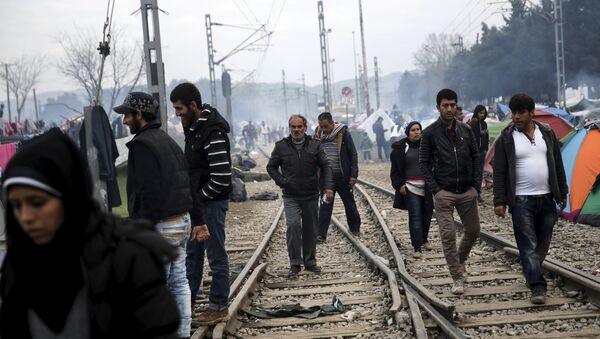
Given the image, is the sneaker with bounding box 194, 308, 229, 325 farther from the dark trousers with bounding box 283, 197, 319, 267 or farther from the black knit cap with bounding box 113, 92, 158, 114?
the dark trousers with bounding box 283, 197, 319, 267

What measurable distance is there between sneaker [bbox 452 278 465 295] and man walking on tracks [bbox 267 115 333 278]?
80.1 inches

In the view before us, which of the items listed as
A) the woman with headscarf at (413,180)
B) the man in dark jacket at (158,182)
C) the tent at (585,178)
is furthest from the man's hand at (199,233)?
the tent at (585,178)

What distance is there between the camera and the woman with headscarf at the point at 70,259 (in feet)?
7.13

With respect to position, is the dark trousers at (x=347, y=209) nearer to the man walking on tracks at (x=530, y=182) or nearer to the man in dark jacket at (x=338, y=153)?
the man in dark jacket at (x=338, y=153)

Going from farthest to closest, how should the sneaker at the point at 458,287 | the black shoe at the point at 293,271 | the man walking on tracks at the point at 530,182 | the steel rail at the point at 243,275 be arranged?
the black shoe at the point at 293,271 < the sneaker at the point at 458,287 < the man walking on tracks at the point at 530,182 < the steel rail at the point at 243,275

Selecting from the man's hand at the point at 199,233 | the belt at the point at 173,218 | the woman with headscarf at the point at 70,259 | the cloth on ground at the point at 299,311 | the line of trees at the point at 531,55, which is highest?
the line of trees at the point at 531,55

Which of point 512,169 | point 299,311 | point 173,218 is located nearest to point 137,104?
point 173,218

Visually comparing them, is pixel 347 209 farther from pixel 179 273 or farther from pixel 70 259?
pixel 70 259

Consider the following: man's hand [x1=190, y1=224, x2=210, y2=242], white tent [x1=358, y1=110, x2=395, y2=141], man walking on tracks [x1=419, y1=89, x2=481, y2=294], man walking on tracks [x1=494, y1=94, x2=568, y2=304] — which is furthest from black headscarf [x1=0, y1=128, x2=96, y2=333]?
white tent [x1=358, y1=110, x2=395, y2=141]

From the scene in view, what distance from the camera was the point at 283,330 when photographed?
21.1 feet

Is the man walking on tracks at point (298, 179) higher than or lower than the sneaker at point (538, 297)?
higher

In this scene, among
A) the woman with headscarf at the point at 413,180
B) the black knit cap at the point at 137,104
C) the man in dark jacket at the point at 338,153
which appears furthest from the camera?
the man in dark jacket at the point at 338,153

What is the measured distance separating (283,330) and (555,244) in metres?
4.97

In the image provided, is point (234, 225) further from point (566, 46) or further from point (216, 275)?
point (566, 46)
